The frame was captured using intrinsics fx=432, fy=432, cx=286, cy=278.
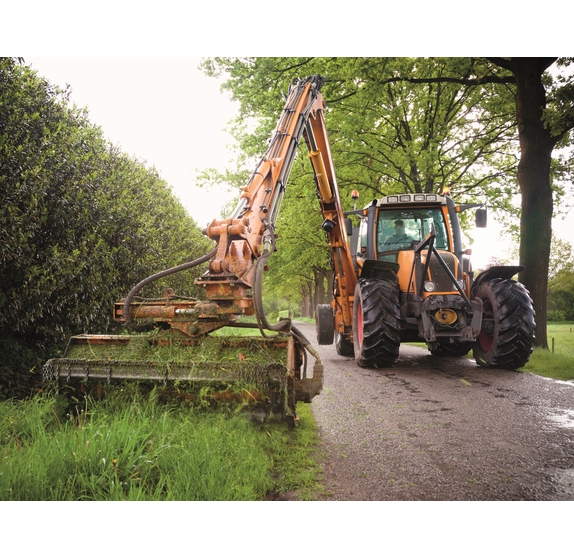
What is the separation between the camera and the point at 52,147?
10.3ft

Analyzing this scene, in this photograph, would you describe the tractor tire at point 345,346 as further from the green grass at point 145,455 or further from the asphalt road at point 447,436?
the green grass at point 145,455

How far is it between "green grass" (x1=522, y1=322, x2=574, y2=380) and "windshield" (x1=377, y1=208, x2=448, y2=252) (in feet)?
5.23

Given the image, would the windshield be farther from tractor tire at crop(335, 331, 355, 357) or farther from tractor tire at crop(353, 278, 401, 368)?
tractor tire at crop(335, 331, 355, 357)

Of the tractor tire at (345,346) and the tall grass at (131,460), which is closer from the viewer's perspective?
the tall grass at (131,460)

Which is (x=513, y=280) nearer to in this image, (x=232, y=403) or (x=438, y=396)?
(x=438, y=396)

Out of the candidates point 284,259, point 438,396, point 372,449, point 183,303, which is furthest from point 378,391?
point 284,259

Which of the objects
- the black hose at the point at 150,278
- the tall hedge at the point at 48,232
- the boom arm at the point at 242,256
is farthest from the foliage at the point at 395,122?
the black hose at the point at 150,278

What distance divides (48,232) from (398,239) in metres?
3.90

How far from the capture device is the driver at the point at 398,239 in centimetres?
541

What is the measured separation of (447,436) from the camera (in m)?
2.76

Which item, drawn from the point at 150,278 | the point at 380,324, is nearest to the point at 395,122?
the point at 380,324

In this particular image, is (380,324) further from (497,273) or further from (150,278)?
(150,278)

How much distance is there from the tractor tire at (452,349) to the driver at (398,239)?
4.33 ft
